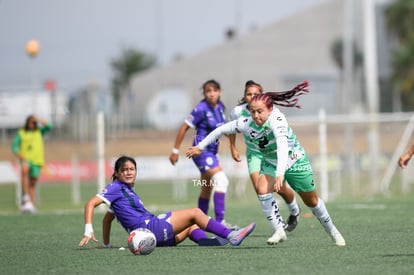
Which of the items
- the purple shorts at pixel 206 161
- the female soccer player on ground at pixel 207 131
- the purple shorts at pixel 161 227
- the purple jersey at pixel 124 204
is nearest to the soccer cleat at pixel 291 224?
the female soccer player on ground at pixel 207 131

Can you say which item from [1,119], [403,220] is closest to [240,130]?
[403,220]

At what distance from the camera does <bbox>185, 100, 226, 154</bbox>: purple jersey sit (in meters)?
14.1

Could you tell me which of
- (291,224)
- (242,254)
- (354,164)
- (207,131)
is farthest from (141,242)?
(354,164)

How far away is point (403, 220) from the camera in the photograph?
566 inches

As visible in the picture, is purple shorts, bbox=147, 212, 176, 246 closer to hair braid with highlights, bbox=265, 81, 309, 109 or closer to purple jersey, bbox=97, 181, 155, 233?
purple jersey, bbox=97, 181, 155, 233

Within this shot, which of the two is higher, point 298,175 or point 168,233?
point 298,175

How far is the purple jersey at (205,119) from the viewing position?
1410cm

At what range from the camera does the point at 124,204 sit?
33.9ft

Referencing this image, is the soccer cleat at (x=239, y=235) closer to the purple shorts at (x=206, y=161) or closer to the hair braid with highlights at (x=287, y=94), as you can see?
the hair braid with highlights at (x=287, y=94)

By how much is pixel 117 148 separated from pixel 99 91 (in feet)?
10.7

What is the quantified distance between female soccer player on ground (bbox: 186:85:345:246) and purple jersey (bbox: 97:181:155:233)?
872mm

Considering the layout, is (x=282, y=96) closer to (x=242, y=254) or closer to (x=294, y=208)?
(x=242, y=254)

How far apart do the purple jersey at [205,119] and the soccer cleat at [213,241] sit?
3.40 m

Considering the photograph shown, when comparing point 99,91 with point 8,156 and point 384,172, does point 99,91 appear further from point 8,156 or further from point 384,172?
point 384,172
